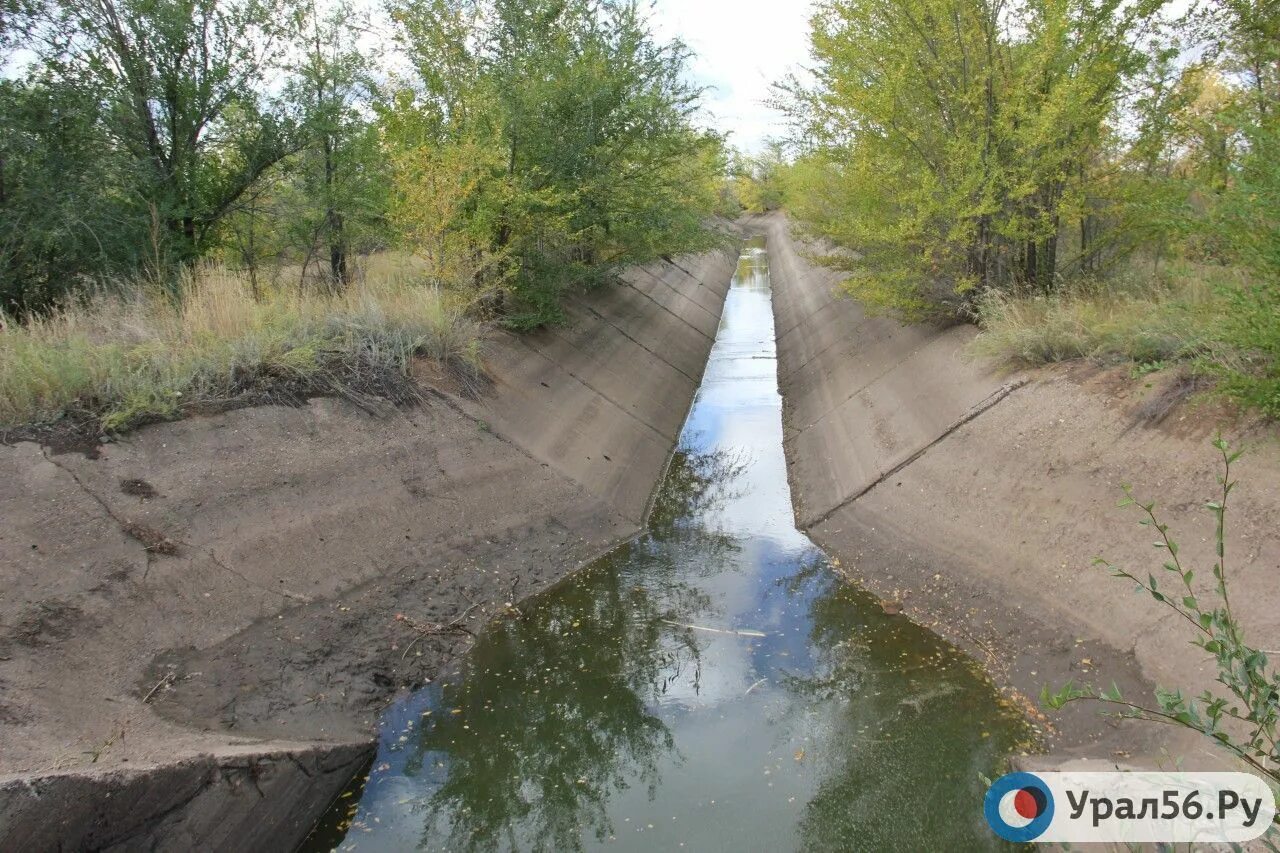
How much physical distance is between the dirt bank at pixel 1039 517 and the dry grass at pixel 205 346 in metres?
5.97

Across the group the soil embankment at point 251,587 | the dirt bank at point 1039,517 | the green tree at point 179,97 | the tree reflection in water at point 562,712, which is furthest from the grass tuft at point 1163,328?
the green tree at point 179,97

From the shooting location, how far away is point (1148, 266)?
43.2 ft

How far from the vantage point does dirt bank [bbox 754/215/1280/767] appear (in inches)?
265

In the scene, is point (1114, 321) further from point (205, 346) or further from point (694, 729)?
point (205, 346)

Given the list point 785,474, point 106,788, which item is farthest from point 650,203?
point 106,788

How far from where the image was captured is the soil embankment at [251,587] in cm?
546

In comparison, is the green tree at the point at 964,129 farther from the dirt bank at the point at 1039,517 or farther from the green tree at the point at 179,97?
the green tree at the point at 179,97

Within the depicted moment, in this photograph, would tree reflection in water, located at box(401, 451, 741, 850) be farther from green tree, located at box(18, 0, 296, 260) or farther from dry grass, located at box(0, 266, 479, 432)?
green tree, located at box(18, 0, 296, 260)

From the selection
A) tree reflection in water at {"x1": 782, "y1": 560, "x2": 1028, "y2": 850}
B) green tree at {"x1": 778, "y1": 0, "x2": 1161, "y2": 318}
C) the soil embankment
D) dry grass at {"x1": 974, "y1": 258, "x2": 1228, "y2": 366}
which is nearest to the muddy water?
tree reflection in water at {"x1": 782, "y1": 560, "x2": 1028, "y2": 850}

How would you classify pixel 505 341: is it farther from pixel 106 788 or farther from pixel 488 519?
pixel 106 788

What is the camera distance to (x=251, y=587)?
7.88m

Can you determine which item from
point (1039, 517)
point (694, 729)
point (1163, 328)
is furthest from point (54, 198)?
point (1163, 328)

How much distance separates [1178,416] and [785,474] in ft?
19.9

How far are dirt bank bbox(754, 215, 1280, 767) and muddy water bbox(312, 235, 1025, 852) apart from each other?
1.96 feet
